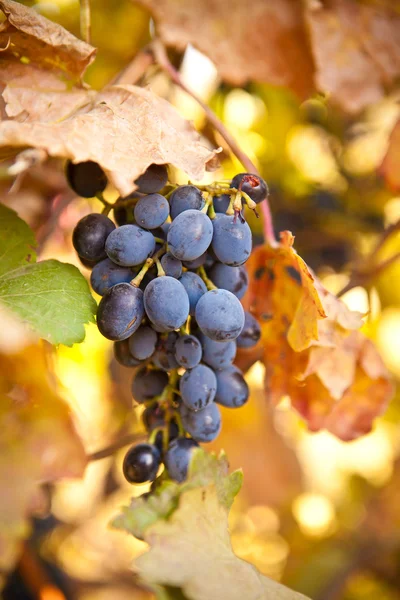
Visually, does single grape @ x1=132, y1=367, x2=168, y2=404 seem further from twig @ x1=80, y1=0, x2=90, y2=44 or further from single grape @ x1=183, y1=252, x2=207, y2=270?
twig @ x1=80, y1=0, x2=90, y2=44

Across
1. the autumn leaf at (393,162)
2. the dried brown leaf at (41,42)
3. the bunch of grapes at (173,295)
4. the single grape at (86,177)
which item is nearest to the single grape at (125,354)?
Result: the bunch of grapes at (173,295)

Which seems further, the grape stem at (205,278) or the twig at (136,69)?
the twig at (136,69)

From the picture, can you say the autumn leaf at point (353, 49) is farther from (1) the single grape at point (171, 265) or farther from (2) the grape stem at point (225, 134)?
(1) the single grape at point (171, 265)

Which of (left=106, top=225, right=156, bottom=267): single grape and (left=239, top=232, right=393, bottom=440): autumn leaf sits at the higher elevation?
(left=106, top=225, right=156, bottom=267): single grape

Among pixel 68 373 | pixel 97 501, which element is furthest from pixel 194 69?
pixel 97 501

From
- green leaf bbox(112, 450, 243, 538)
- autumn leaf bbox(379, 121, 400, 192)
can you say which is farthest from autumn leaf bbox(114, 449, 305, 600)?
autumn leaf bbox(379, 121, 400, 192)

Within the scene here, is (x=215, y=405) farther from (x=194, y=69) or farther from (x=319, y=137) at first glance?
(x=319, y=137)
